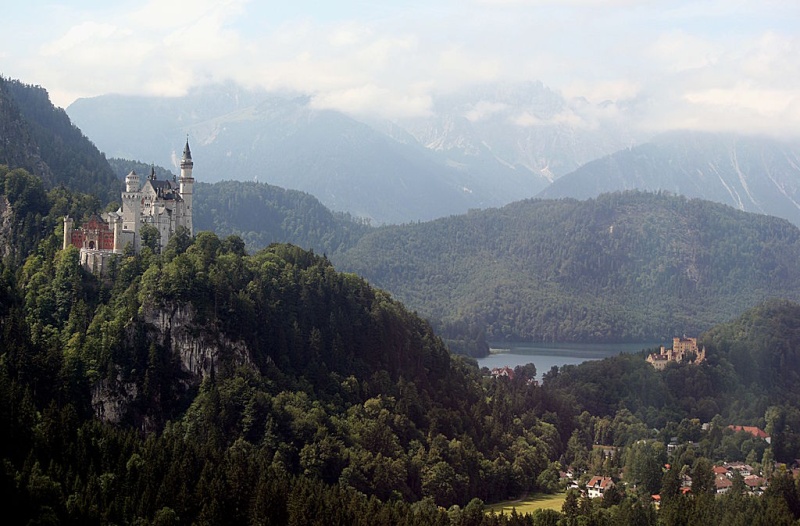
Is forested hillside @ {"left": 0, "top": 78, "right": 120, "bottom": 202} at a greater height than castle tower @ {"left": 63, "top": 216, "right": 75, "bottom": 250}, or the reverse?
forested hillside @ {"left": 0, "top": 78, "right": 120, "bottom": 202}

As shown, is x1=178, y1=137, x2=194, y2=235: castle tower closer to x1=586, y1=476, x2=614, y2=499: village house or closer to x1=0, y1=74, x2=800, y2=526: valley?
x1=0, y1=74, x2=800, y2=526: valley

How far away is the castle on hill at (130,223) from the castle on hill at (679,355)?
77200 mm

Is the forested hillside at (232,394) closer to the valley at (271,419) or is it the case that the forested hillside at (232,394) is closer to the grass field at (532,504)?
the valley at (271,419)

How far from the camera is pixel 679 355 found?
186875 mm

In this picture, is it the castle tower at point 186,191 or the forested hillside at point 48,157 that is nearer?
the castle tower at point 186,191

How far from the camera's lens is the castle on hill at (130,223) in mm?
116000

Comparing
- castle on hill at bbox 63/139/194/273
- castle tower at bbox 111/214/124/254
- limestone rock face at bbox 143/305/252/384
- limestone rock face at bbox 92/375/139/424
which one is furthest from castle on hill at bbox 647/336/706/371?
limestone rock face at bbox 92/375/139/424

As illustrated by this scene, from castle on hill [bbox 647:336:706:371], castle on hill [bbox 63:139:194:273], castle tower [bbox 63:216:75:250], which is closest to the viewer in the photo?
castle on hill [bbox 63:139:194:273]

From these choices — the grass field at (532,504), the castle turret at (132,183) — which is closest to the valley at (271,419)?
the grass field at (532,504)

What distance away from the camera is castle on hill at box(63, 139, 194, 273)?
11600cm

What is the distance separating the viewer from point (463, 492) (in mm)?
108688

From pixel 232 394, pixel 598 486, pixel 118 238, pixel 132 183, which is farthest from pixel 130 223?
pixel 598 486

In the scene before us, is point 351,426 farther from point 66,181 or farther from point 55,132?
point 55,132

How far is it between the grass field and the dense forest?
159cm
